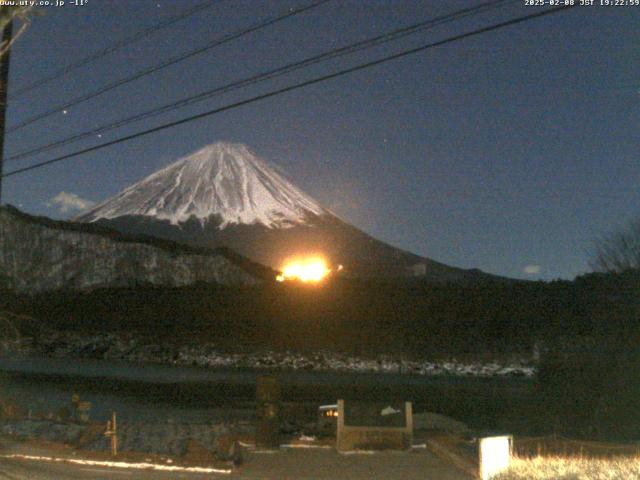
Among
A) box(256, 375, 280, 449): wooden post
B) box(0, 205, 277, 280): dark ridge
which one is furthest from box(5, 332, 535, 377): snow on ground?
box(256, 375, 280, 449): wooden post

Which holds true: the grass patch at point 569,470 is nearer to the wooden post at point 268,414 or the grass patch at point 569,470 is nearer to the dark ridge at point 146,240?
the wooden post at point 268,414

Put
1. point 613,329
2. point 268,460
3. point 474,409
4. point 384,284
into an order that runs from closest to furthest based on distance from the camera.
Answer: point 268,460, point 613,329, point 474,409, point 384,284

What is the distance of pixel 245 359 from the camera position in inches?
4464

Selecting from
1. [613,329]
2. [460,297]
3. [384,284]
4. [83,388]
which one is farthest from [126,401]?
[384,284]

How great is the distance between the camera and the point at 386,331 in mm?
121812

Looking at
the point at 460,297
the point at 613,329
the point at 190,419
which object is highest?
the point at 460,297

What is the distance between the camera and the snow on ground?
100375mm

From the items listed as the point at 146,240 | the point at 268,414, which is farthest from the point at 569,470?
the point at 146,240

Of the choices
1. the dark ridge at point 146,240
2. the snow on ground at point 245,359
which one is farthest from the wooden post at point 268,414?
the dark ridge at point 146,240

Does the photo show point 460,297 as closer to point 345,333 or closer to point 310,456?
point 345,333

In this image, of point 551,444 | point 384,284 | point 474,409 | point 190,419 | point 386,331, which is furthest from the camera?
point 384,284

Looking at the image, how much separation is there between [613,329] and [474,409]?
20518mm

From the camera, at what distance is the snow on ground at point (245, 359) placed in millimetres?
100375

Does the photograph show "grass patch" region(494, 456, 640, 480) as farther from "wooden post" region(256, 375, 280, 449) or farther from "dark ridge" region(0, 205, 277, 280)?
"dark ridge" region(0, 205, 277, 280)
